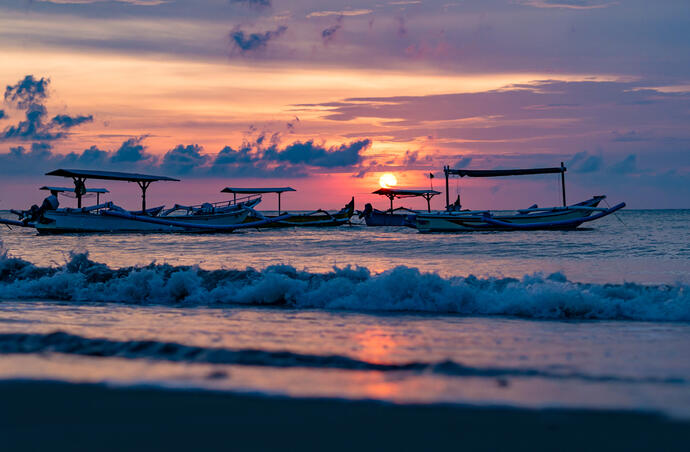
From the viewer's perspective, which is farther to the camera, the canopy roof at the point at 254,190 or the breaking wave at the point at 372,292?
the canopy roof at the point at 254,190

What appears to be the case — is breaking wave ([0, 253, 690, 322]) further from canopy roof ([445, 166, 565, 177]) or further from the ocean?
canopy roof ([445, 166, 565, 177])

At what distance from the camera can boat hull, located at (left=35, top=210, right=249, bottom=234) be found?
45906 mm

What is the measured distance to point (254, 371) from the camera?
591cm

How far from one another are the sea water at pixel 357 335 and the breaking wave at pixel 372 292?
3 cm

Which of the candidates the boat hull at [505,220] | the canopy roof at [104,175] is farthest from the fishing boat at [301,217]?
the boat hull at [505,220]

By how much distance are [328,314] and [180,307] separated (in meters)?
3.08

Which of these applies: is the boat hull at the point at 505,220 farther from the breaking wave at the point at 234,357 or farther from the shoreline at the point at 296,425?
the shoreline at the point at 296,425

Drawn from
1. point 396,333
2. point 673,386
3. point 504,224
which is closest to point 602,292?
point 396,333

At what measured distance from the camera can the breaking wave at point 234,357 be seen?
19.1 feet

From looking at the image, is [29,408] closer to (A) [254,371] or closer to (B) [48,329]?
(A) [254,371]

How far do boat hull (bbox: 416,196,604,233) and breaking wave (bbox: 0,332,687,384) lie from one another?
38.7m

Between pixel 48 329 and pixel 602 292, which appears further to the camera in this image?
pixel 602 292

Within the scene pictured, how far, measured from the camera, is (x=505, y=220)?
44219 mm

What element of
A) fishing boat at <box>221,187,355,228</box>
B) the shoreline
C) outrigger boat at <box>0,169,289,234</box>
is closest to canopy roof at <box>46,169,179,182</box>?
outrigger boat at <box>0,169,289,234</box>
